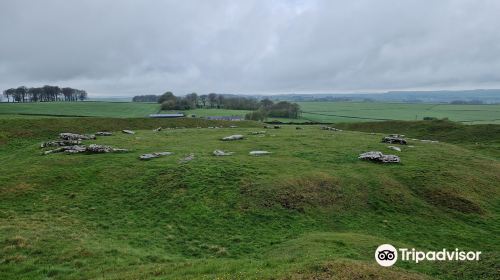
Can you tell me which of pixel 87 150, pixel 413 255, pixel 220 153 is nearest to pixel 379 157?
pixel 220 153

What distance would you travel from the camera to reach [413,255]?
2186cm

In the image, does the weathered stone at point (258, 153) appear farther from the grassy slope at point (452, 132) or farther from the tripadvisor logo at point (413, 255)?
the grassy slope at point (452, 132)

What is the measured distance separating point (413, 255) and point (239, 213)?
1411 cm

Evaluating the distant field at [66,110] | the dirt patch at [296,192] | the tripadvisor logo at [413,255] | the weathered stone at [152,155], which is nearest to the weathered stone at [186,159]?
the weathered stone at [152,155]

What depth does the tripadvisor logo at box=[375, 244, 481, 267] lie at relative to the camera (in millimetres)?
20200

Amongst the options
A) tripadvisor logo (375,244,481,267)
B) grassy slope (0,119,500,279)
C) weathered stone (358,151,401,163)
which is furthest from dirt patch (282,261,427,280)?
weathered stone (358,151,401,163)

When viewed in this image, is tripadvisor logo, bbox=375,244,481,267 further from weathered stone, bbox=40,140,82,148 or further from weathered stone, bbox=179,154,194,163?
weathered stone, bbox=40,140,82,148

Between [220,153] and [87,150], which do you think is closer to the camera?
[220,153]

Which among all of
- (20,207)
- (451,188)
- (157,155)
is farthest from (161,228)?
(451,188)

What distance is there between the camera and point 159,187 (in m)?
34.9

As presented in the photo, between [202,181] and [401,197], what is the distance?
20.3 meters

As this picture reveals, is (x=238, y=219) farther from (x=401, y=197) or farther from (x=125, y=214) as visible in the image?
(x=401, y=197)

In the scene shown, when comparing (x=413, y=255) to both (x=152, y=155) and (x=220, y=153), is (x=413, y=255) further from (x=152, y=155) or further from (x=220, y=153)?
(x=152, y=155)

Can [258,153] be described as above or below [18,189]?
above
